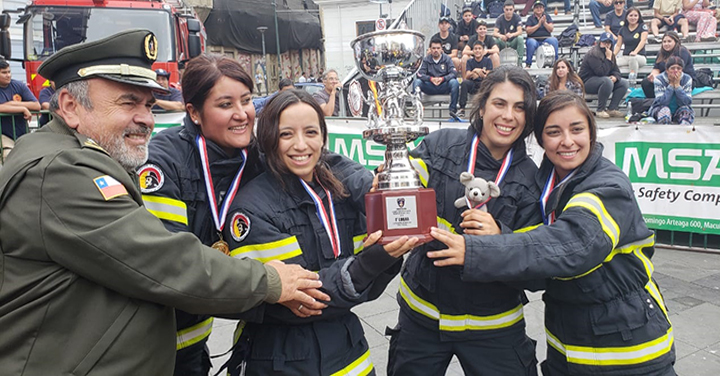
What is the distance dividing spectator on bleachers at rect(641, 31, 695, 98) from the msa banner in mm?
3608

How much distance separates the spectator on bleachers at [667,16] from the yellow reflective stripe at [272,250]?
1298cm

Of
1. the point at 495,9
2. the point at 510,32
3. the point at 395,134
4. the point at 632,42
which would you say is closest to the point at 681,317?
the point at 395,134

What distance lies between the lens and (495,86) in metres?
2.38

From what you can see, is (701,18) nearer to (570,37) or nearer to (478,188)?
(570,37)

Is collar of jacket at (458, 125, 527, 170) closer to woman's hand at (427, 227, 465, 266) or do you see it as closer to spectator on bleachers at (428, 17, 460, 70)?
woman's hand at (427, 227, 465, 266)

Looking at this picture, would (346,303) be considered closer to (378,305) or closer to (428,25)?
(378,305)

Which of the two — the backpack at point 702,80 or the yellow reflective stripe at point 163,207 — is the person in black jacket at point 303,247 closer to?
the yellow reflective stripe at point 163,207

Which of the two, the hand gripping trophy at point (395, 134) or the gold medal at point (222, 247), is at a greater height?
the hand gripping trophy at point (395, 134)

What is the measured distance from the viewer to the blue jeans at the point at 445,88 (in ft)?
32.6

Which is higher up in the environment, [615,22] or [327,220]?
[615,22]

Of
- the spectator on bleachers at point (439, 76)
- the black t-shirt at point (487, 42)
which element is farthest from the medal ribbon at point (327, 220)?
the black t-shirt at point (487, 42)

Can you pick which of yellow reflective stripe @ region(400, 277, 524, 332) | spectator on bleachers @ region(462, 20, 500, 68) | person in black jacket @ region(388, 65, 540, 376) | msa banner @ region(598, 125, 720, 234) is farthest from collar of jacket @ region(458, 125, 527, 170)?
spectator on bleachers @ region(462, 20, 500, 68)

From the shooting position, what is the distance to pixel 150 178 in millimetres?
2041

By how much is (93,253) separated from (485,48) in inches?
407
